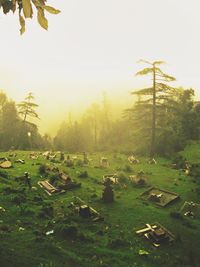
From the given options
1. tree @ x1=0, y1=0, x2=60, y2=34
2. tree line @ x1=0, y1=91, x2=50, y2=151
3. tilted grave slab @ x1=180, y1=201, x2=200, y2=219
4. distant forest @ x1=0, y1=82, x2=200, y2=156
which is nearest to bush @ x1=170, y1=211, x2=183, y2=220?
tilted grave slab @ x1=180, y1=201, x2=200, y2=219

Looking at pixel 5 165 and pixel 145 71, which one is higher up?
pixel 145 71

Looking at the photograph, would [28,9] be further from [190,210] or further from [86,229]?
[190,210]

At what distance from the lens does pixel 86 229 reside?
47.2 feet

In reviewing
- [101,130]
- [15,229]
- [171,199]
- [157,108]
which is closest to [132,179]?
Result: [171,199]

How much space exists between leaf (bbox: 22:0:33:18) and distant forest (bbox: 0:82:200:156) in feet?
107

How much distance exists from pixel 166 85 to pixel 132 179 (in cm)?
1679

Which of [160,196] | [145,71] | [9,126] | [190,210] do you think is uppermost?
[145,71]

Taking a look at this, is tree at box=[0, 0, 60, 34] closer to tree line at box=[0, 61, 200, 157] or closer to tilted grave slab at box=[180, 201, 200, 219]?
tilted grave slab at box=[180, 201, 200, 219]

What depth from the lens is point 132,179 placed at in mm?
22969

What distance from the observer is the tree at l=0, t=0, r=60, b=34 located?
11.3 feet

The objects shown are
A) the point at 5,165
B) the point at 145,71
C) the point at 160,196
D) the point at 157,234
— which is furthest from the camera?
the point at 145,71

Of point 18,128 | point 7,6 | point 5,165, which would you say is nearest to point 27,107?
point 18,128

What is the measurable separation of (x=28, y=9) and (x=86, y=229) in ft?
40.1

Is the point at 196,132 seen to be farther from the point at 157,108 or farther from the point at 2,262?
the point at 2,262
